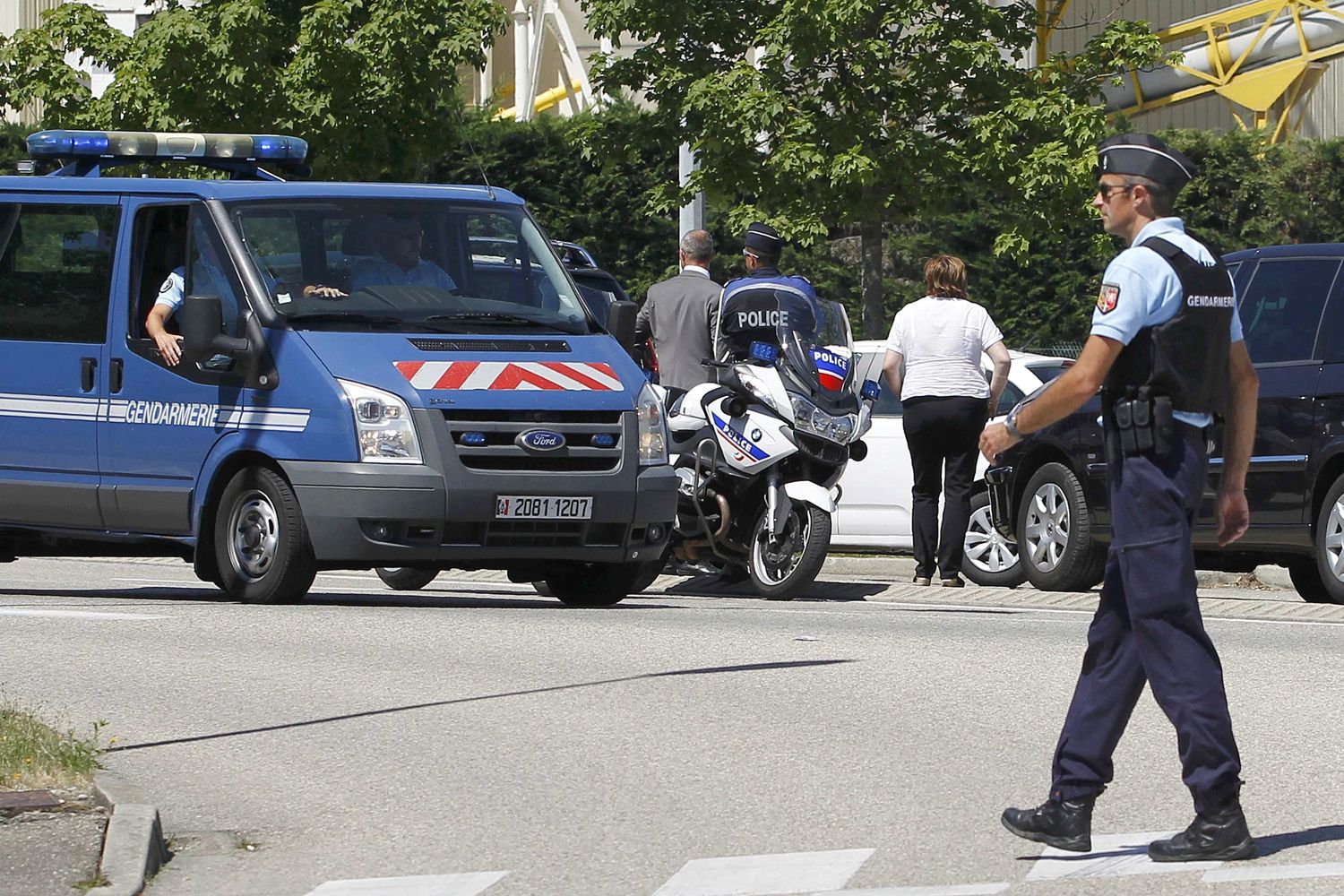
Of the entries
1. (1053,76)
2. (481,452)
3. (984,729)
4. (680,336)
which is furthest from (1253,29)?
(984,729)

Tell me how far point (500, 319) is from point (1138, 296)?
6.43 metres

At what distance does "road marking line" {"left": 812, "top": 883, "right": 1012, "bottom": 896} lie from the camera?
551 centimetres

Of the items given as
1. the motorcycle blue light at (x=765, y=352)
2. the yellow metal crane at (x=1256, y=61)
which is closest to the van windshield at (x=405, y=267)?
the motorcycle blue light at (x=765, y=352)

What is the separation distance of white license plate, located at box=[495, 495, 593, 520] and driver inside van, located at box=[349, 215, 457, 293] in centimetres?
124

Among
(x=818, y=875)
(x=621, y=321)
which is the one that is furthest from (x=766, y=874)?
(x=621, y=321)

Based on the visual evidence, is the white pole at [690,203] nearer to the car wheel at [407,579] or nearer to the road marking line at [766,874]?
the car wheel at [407,579]

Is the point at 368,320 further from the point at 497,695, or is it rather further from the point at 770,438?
the point at 497,695

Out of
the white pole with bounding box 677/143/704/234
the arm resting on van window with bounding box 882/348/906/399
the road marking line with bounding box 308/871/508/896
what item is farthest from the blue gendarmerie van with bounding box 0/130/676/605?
the white pole with bounding box 677/143/704/234

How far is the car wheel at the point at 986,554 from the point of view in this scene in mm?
14562

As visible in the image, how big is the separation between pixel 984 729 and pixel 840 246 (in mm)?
23519

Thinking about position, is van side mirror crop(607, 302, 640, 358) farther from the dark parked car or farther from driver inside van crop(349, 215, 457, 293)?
the dark parked car

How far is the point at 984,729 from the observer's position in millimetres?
7883

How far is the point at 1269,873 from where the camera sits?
5695 millimetres

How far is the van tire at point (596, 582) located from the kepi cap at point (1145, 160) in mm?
6363
